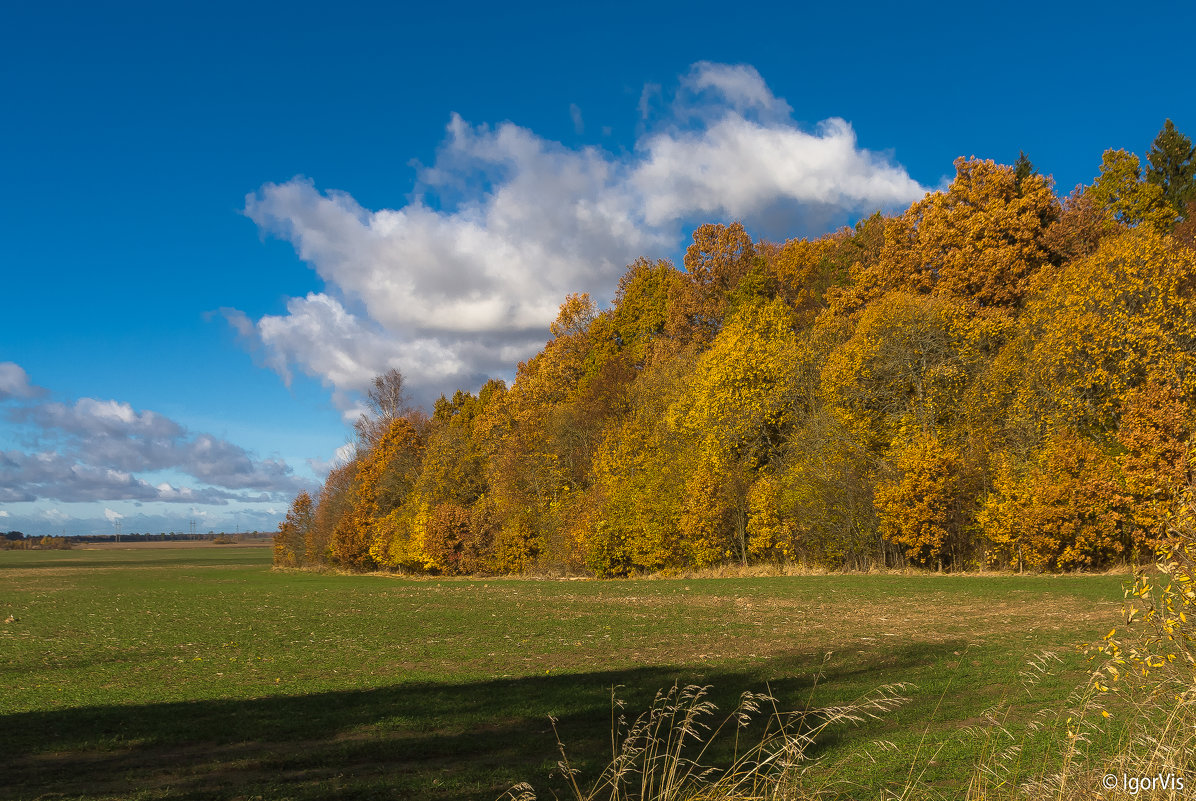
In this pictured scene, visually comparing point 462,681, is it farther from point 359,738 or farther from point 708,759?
point 708,759

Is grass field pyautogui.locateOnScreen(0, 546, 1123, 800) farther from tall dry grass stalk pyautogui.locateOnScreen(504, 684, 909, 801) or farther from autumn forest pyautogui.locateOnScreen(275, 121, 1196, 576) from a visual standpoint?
autumn forest pyautogui.locateOnScreen(275, 121, 1196, 576)

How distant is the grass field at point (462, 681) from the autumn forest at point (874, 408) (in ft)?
27.7

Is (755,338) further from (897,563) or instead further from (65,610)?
(65,610)

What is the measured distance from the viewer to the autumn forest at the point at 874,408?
38.2 m

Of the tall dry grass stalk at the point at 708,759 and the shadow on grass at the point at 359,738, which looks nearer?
the tall dry grass stalk at the point at 708,759

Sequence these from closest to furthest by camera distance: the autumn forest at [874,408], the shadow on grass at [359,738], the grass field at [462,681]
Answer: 1. the shadow on grass at [359,738]
2. the grass field at [462,681]
3. the autumn forest at [874,408]

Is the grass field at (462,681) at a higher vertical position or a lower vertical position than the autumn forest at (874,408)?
lower

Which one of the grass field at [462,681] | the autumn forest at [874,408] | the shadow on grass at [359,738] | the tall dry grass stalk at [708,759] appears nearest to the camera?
the tall dry grass stalk at [708,759]

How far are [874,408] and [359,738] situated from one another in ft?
140

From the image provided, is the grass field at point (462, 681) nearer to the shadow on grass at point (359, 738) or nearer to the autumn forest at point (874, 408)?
the shadow on grass at point (359, 738)

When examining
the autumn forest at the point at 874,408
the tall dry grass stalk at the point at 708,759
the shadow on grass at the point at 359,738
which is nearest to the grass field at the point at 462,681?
the shadow on grass at the point at 359,738

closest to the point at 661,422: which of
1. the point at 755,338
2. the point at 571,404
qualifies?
the point at 755,338

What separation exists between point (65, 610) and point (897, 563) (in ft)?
146

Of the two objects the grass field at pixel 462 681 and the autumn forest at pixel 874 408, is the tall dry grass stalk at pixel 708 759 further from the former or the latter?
the autumn forest at pixel 874 408
